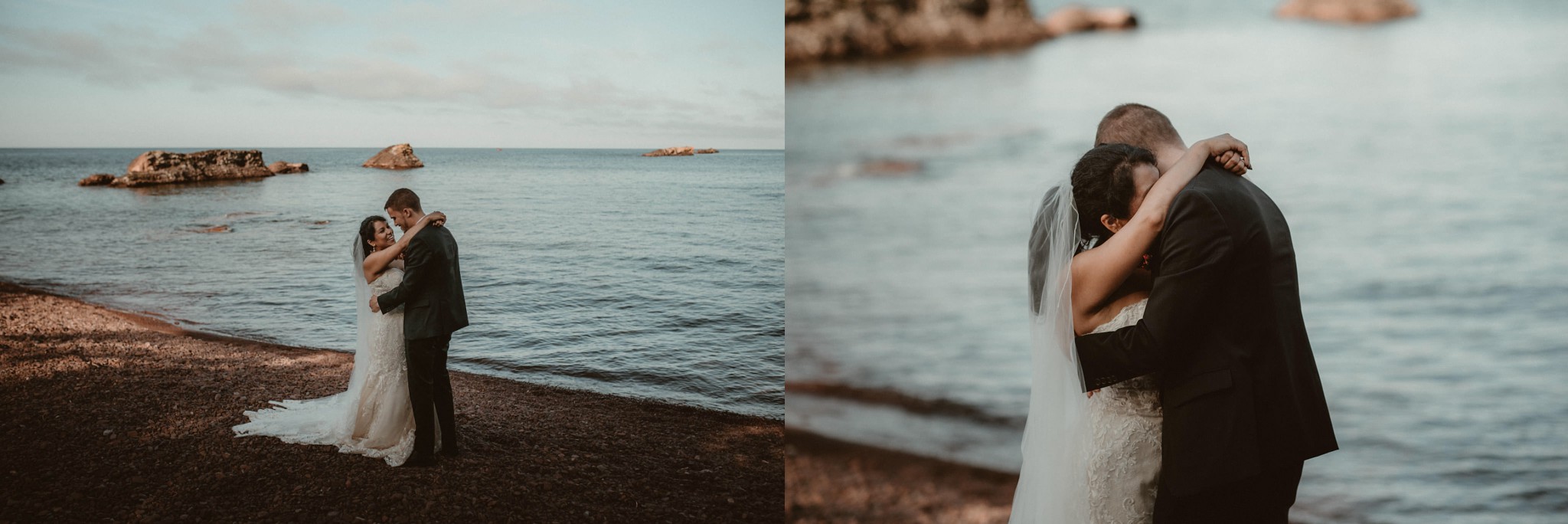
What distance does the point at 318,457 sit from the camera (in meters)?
3.60

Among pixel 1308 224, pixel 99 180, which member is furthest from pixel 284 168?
pixel 1308 224

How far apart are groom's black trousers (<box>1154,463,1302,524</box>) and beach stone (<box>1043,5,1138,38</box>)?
13.2 metres

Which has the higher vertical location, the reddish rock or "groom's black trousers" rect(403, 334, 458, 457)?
the reddish rock

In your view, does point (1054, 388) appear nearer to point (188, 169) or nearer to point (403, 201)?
point (403, 201)

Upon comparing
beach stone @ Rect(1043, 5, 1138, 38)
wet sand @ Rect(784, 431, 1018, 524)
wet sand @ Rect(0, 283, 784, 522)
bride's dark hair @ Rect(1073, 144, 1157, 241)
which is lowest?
wet sand @ Rect(784, 431, 1018, 524)

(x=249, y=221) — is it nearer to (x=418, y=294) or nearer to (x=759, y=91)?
(x=759, y=91)

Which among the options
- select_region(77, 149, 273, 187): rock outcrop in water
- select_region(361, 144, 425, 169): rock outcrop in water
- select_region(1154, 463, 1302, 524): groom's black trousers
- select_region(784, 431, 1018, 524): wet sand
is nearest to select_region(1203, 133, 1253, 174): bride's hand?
select_region(1154, 463, 1302, 524): groom's black trousers

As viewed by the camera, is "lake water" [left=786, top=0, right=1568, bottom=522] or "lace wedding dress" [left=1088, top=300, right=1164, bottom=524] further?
"lake water" [left=786, top=0, right=1568, bottom=522]

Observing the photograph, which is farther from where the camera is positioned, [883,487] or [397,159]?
[397,159]

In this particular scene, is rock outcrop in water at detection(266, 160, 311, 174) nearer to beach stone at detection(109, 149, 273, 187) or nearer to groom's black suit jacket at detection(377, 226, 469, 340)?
beach stone at detection(109, 149, 273, 187)

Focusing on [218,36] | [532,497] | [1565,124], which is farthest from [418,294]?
[218,36]

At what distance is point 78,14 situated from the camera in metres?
14.8

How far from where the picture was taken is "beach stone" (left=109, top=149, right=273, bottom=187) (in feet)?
80.7

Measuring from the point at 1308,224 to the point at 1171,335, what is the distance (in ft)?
37.0
